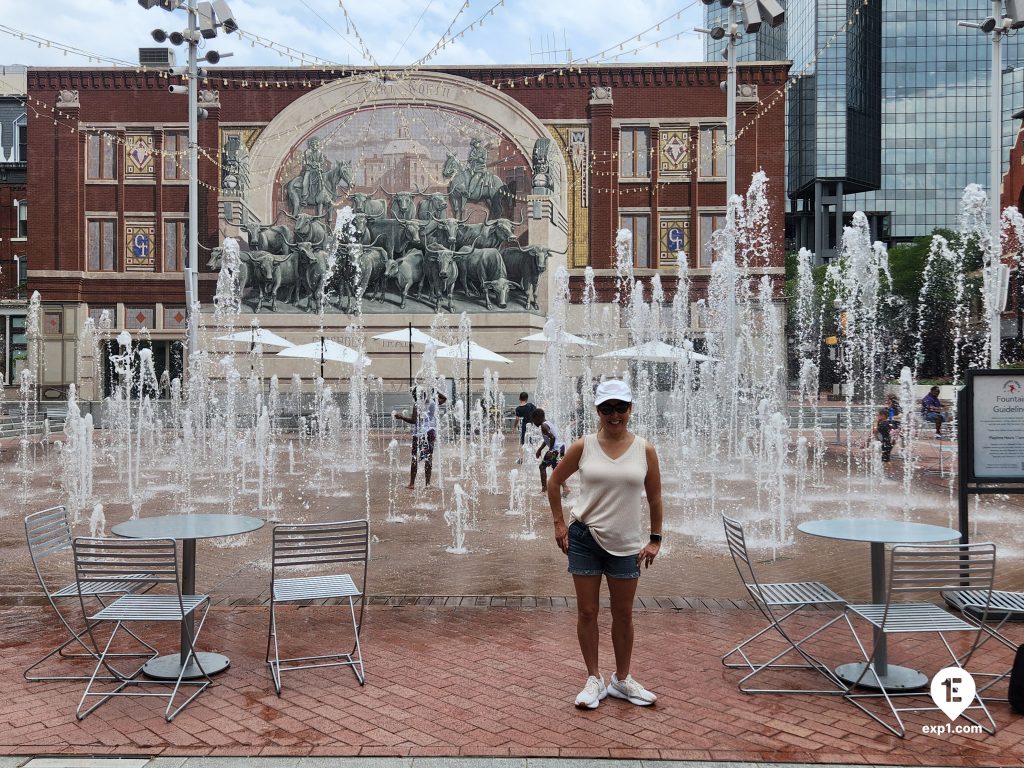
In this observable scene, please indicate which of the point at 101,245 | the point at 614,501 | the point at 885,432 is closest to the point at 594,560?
the point at 614,501

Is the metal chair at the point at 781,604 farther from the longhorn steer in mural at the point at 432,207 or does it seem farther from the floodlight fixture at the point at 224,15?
the longhorn steer in mural at the point at 432,207

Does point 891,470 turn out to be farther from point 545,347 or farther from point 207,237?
point 207,237

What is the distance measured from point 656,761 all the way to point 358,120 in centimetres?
3124

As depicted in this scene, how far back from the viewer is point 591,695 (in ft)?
14.9

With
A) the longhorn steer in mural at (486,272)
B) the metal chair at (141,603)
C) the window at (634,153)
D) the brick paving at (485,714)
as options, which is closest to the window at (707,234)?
the window at (634,153)

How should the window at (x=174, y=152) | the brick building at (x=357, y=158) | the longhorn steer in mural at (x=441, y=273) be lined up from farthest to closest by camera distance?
the window at (x=174, y=152) → the brick building at (x=357, y=158) → the longhorn steer in mural at (x=441, y=273)

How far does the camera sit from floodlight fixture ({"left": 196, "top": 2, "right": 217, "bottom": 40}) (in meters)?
19.9

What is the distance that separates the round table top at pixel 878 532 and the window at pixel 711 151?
30.0 m

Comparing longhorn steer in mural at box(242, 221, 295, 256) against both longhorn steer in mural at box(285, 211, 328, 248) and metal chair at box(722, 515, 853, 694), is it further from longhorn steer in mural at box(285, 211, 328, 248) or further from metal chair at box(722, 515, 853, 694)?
metal chair at box(722, 515, 853, 694)

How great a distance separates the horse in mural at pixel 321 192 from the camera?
1262 inches

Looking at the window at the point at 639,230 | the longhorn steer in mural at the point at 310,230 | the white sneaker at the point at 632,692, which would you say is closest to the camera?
the white sneaker at the point at 632,692

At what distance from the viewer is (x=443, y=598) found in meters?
6.91

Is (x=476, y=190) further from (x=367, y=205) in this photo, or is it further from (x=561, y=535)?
(x=561, y=535)

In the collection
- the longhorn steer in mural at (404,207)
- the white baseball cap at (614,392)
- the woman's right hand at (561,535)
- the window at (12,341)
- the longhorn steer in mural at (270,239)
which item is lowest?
the woman's right hand at (561,535)
